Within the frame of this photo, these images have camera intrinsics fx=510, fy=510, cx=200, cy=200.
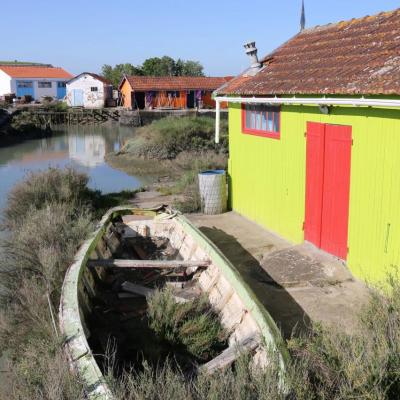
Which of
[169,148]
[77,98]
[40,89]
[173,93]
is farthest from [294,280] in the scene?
[40,89]

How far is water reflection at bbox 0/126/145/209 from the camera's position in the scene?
20.8m

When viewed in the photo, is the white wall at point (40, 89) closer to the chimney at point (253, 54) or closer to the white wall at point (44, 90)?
the white wall at point (44, 90)

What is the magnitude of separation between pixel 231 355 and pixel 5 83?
217 feet

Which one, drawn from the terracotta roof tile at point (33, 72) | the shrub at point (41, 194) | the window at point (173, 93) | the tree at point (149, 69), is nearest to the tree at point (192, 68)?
the tree at point (149, 69)

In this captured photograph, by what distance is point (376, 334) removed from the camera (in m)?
4.26

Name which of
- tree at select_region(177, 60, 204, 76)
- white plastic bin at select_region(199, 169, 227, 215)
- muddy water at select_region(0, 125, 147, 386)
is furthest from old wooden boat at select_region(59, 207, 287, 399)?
tree at select_region(177, 60, 204, 76)

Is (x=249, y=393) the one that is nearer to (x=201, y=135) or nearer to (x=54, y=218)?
(x=54, y=218)

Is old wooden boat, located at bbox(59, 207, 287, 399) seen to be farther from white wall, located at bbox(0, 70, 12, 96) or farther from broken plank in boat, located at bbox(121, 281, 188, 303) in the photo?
white wall, located at bbox(0, 70, 12, 96)

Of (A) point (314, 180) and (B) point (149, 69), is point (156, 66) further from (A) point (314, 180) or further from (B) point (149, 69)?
(A) point (314, 180)

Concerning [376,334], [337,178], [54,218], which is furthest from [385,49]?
[54,218]

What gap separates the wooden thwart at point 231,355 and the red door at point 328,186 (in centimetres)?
331

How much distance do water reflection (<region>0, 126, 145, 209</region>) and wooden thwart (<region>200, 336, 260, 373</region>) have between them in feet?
40.3

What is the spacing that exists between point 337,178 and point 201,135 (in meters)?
19.8

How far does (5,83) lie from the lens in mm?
A: 63750
